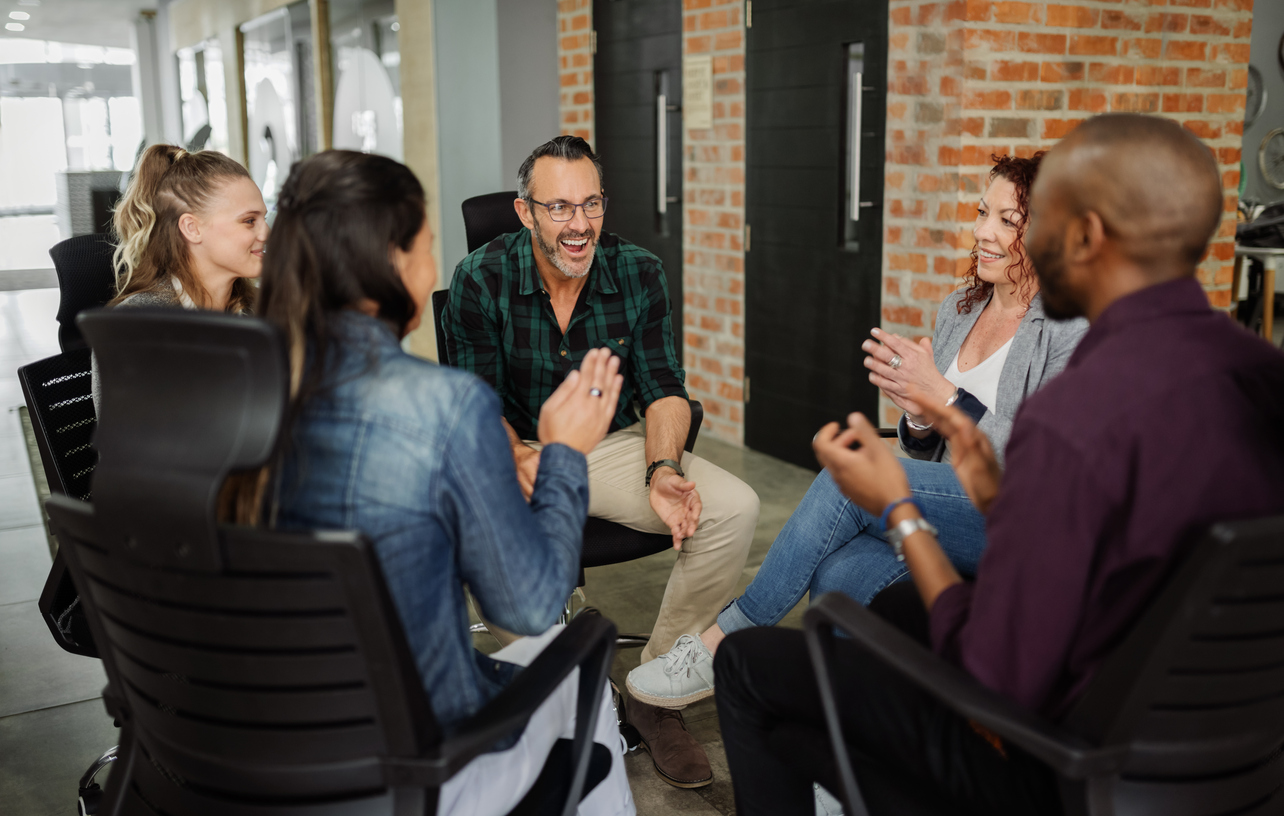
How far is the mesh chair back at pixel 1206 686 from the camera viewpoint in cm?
97

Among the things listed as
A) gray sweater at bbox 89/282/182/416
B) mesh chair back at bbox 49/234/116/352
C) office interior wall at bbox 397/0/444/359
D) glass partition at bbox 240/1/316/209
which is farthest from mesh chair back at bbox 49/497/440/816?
glass partition at bbox 240/1/316/209

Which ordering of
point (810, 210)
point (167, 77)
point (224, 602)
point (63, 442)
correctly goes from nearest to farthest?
point (224, 602), point (63, 442), point (810, 210), point (167, 77)

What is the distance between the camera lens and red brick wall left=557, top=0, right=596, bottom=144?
5.12m

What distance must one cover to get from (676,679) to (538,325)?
2.80 ft

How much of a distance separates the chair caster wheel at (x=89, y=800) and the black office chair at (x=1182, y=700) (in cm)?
159

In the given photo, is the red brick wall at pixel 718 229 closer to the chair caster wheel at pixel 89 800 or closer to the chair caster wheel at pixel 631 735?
the chair caster wheel at pixel 631 735

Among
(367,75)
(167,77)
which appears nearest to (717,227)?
(367,75)

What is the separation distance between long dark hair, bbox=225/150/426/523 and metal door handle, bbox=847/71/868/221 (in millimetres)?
2826

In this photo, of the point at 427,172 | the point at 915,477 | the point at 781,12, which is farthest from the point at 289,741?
the point at 427,172

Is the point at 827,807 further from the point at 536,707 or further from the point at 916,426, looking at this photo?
the point at 536,707

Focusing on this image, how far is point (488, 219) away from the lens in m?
2.71

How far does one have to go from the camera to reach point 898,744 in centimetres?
129

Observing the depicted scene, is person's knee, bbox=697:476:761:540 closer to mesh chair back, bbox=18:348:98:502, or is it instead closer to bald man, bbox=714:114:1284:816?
bald man, bbox=714:114:1284:816

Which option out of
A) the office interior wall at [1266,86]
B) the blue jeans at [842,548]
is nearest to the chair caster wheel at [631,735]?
the blue jeans at [842,548]
